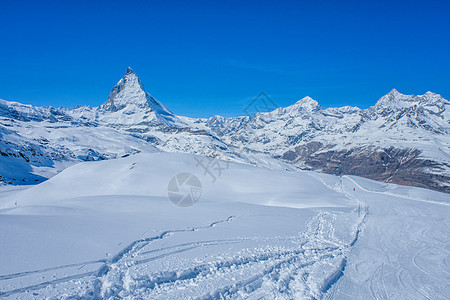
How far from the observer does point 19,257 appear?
7371 millimetres

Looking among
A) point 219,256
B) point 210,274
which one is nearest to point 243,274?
point 210,274

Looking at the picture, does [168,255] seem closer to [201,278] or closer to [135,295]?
[201,278]

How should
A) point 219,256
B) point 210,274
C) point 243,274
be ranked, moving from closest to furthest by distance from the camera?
point 210,274 < point 243,274 < point 219,256

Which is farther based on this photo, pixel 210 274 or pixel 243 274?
pixel 243 274

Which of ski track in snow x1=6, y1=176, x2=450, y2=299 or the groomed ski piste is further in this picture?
the groomed ski piste

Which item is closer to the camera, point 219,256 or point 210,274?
point 210,274

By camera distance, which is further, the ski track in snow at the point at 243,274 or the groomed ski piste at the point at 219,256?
the groomed ski piste at the point at 219,256

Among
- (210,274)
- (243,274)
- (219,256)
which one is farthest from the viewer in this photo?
(219,256)

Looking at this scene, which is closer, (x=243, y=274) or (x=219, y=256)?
(x=243, y=274)

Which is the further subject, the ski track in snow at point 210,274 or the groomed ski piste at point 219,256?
the groomed ski piste at point 219,256

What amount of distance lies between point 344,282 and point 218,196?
22.8 metres

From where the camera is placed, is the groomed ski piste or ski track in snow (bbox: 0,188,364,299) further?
the groomed ski piste

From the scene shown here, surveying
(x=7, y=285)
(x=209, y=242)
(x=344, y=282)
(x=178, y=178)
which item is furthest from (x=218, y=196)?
(x=7, y=285)

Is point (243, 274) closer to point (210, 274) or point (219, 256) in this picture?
point (210, 274)
